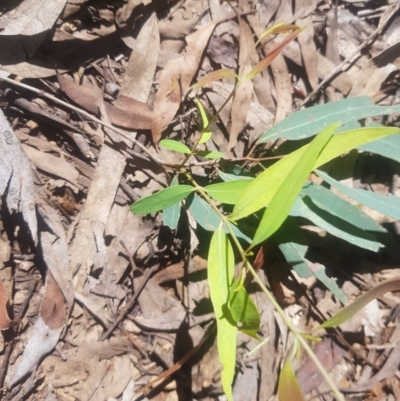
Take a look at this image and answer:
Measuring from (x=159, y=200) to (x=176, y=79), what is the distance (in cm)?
51

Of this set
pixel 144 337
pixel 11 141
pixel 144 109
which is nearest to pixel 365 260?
pixel 144 337

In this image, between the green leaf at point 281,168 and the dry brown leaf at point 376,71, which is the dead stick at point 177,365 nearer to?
the green leaf at point 281,168

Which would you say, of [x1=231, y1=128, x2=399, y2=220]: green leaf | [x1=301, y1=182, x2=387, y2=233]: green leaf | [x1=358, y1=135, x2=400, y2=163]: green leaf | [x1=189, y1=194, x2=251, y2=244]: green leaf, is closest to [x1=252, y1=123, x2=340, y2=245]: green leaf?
[x1=231, y1=128, x2=399, y2=220]: green leaf

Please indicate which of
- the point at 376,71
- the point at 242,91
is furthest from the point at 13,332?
the point at 376,71

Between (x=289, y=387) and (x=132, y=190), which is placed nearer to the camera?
(x=289, y=387)

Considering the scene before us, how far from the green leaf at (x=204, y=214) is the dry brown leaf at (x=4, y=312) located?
602mm

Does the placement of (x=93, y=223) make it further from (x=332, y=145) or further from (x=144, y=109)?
(x=332, y=145)

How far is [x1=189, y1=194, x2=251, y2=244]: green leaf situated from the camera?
1.16m

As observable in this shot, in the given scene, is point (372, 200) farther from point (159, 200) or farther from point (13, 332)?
point (13, 332)

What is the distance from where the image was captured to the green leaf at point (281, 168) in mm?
895

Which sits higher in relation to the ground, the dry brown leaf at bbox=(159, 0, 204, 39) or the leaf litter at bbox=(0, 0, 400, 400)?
the dry brown leaf at bbox=(159, 0, 204, 39)

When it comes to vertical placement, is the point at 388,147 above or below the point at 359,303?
above

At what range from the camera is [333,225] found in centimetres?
122

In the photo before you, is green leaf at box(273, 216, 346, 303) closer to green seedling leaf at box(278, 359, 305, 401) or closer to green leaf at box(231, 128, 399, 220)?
green leaf at box(231, 128, 399, 220)
